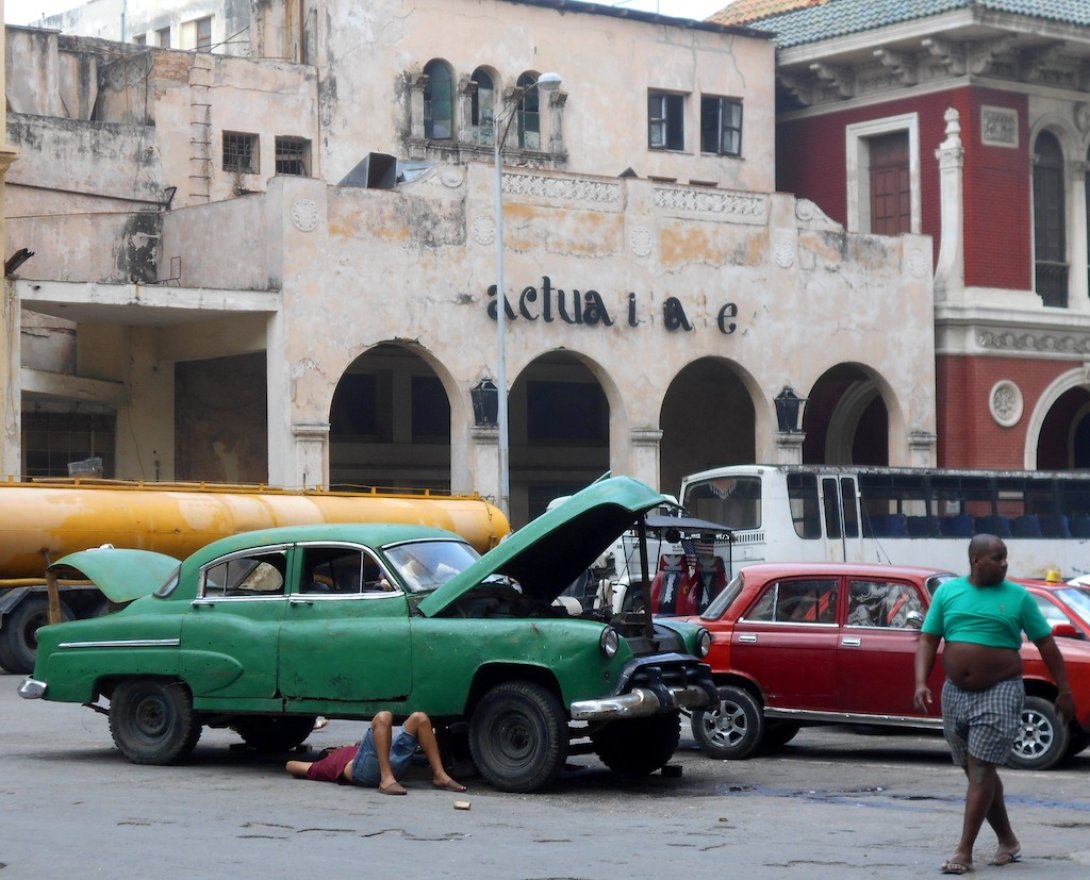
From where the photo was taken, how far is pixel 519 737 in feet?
42.6

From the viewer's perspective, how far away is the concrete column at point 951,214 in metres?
39.1

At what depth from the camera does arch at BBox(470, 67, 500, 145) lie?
39.3m

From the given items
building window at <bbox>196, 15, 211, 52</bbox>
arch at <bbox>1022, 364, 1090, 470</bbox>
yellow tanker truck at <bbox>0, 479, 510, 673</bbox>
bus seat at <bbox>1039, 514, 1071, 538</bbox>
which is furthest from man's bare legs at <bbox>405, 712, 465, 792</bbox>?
building window at <bbox>196, 15, 211, 52</bbox>

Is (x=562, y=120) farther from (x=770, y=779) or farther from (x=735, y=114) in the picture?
(x=770, y=779)

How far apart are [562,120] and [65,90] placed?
9.77m

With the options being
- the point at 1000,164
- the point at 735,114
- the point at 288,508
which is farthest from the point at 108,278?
the point at 1000,164

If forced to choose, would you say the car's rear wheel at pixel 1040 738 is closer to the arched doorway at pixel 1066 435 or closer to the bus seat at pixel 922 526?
the bus seat at pixel 922 526

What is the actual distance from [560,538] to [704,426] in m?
31.1

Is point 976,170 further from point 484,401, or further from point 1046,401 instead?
point 484,401

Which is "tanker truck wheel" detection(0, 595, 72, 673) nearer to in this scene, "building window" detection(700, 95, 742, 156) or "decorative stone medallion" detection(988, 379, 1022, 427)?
"building window" detection(700, 95, 742, 156)

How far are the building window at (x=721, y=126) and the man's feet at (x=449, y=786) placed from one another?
30282 mm

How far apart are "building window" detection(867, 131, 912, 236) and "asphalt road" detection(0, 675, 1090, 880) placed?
26677 millimetres

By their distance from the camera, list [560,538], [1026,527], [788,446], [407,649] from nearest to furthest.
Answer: [407,649] → [560,538] → [1026,527] → [788,446]

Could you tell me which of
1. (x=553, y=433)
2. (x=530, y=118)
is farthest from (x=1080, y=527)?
(x=530, y=118)
